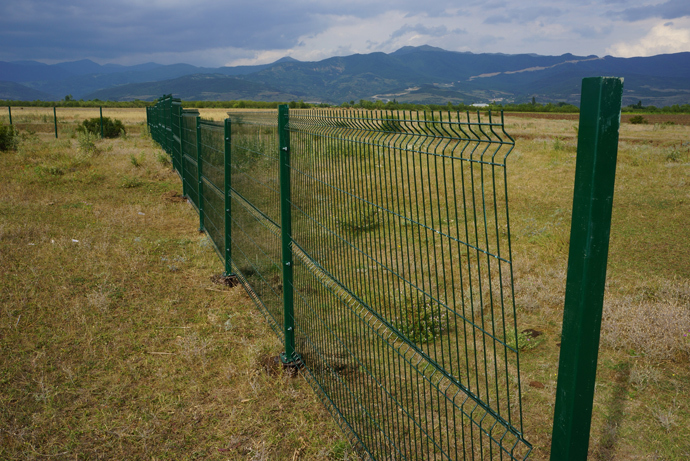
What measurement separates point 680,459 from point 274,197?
353cm

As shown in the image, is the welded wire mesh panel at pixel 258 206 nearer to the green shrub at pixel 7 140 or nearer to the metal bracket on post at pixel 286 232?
the metal bracket on post at pixel 286 232

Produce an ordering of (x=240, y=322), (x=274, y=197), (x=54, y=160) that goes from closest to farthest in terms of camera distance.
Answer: (x=274, y=197) → (x=240, y=322) → (x=54, y=160)

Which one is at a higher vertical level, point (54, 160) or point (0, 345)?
point (54, 160)

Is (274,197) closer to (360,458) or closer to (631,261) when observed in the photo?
(360,458)

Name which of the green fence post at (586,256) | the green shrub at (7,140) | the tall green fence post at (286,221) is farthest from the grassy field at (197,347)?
the green shrub at (7,140)

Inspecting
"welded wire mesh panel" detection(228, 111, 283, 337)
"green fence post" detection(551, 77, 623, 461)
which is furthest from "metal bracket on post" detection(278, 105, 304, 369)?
"green fence post" detection(551, 77, 623, 461)

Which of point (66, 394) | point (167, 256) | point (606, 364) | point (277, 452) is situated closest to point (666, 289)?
point (606, 364)

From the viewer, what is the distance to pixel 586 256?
1.30 metres

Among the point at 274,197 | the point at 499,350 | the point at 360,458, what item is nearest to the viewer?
the point at 360,458

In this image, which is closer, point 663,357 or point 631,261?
point 663,357

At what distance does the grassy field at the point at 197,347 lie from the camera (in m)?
3.39

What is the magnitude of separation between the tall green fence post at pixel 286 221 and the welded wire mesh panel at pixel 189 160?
4.72 meters

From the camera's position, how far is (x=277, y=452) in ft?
10.7

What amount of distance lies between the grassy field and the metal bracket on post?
0.40 meters
